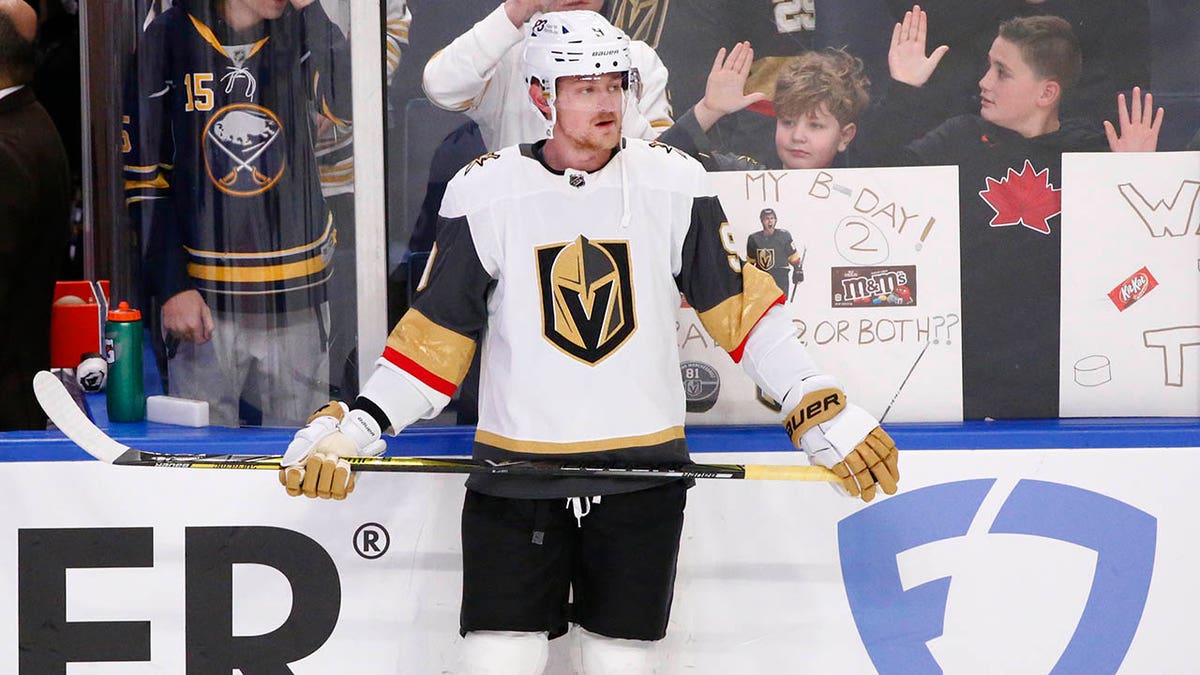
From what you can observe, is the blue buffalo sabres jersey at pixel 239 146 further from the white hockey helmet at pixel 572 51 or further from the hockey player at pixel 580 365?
the white hockey helmet at pixel 572 51

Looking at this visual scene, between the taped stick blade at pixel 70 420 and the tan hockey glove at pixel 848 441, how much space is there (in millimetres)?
1224

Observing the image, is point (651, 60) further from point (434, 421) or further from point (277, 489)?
point (277, 489)

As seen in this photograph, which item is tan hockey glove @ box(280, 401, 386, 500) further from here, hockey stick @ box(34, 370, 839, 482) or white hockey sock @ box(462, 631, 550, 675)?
white hockey sock @ box(462, 631, 550, 675)

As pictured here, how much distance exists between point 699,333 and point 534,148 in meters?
0.60

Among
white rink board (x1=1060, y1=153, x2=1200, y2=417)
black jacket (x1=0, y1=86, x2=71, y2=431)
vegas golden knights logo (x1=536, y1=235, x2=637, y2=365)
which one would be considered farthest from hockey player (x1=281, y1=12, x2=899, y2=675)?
black jacket (x1=0, y1=86, x2=71, y2=431)

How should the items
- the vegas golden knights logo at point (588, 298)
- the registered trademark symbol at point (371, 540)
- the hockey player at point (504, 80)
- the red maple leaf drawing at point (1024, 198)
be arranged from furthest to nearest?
1. the red maple leaf drawing at point (1024, 198)
2. the registered trademark symbol at point (371, 540)
3. the hockey player at point (504, 80)
4. the vegas golden knights logo at point (588, 298)

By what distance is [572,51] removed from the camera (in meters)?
2.30

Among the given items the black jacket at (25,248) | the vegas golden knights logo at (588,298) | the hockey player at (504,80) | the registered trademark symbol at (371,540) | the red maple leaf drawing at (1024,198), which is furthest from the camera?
the black jacket at (25,248)

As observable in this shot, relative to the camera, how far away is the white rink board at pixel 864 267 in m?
2.83

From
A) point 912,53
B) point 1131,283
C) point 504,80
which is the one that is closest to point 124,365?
point 504,80

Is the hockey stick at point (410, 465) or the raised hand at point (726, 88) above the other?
the raised hand at point (726, 88)

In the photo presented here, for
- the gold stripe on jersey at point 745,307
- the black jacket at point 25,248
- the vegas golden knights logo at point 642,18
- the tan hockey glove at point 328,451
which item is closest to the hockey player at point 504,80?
the vegas golden knights logo at point 642,18

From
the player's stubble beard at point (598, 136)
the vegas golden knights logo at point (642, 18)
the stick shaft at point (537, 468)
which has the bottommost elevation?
the stick shaft at point (537, 468)

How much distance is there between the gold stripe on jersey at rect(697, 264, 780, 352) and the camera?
246 cm
